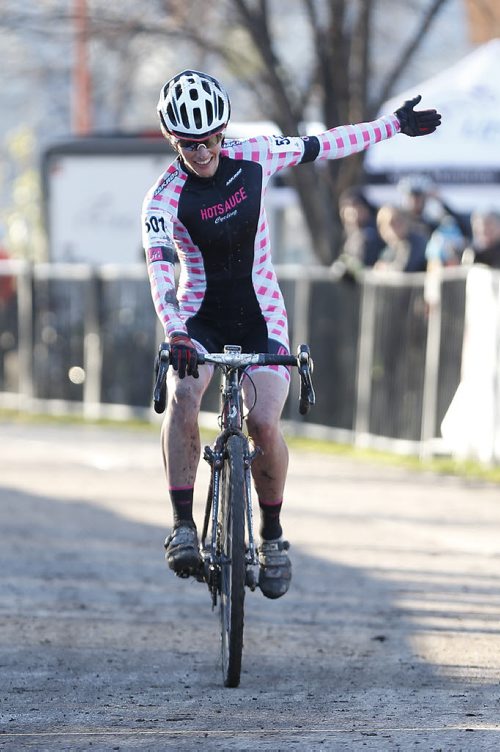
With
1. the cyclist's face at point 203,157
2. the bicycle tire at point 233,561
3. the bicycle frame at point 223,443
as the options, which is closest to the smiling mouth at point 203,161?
the cyclist's face at point 203,157

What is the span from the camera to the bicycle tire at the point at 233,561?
6.60m

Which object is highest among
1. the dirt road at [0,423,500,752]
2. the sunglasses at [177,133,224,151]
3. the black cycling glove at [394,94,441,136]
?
the black cycling glove at [394,94,441,136]

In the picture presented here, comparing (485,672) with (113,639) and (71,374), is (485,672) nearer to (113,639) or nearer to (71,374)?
(113,639)

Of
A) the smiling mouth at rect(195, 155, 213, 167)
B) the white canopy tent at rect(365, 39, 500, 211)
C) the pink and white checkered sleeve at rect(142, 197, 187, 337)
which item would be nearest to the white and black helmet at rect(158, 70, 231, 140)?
the smiling mouth at rect(195, 155, 213, 167)

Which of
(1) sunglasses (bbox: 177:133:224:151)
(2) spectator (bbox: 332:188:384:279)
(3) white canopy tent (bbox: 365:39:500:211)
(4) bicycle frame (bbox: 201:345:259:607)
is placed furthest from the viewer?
(2) spectator (bbox: 332:188:384:279)

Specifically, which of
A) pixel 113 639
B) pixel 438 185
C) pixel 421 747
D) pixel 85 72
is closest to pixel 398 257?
pixel 438 185

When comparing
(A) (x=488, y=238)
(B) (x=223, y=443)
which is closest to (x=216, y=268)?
(B) (x=223, y=443)

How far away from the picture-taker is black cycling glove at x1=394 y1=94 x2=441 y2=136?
25.3 feet

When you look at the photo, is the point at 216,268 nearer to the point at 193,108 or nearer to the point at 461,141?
the point at 193,108

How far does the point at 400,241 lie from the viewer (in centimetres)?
1547

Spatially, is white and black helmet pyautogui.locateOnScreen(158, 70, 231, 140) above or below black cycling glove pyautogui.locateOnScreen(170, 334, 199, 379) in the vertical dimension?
above

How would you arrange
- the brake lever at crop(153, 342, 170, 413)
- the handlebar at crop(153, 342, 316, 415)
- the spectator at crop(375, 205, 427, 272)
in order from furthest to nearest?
the spectator at crop(375, 205, 427, 272), the handlebar at crop(153, 342, 316, 415), the brake lever at crop(153, 342, 170, 413)

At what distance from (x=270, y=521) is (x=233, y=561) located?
2.51 ft

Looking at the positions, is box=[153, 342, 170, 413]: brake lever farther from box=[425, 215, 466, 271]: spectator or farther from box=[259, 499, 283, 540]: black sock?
box=[425, 215, 466, 271]: spectator
